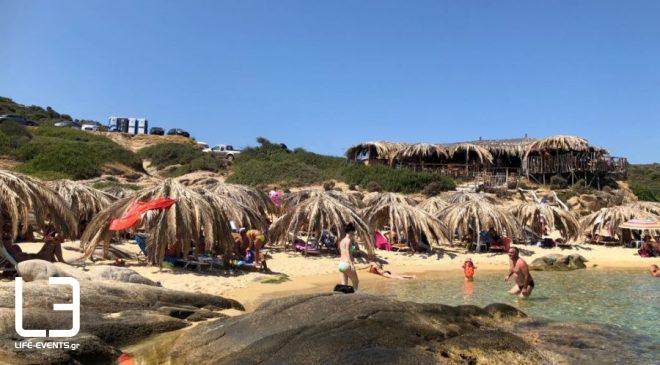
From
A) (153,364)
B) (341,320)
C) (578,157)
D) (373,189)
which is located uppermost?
(578,157)

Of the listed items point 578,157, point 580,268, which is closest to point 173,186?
point 580,268

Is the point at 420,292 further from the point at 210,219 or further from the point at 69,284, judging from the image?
the point at 69,284

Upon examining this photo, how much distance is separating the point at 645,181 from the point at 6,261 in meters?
48.4

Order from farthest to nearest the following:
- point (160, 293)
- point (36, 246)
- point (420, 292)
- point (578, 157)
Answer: point (578, 157), point (36, 246), point (420, 292), point (160, 293)

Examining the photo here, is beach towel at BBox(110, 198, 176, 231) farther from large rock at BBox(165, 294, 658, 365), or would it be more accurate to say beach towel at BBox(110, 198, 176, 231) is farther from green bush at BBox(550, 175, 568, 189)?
green bush at BBox(550, 175, 568, 189)

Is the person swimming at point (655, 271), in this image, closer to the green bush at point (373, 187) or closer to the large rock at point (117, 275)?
the large rock at point (117, 275)

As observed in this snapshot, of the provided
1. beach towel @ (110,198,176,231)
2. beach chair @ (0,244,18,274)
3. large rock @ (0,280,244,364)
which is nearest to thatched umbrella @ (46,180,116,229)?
beach towel @ (110,198,176,231)

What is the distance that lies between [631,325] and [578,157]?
28.6 metres

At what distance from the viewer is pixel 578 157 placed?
34.2 meters

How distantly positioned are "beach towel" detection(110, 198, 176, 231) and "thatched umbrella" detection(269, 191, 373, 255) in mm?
4833

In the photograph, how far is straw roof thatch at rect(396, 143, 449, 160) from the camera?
34.9 meters

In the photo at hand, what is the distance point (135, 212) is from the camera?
11.2 m

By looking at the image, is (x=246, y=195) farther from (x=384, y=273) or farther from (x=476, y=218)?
(x=476, y=218)

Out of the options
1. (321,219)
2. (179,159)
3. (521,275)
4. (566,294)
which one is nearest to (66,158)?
(179,159)
